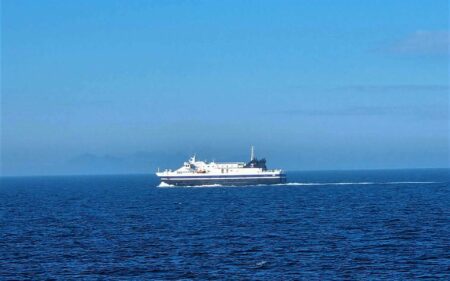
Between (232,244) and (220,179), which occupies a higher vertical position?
(220,179)

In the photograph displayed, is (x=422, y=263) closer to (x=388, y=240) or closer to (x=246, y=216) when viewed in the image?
(x=388, y=240)

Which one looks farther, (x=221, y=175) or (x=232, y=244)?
Result: (x=221, y=175)

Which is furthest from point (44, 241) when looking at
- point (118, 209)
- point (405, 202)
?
point (405, 202)

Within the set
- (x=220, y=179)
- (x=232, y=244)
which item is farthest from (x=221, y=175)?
(x=232, y=244)

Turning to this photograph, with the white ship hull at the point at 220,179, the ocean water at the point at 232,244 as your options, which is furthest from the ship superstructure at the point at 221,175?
the ocean water at the point at 232,244

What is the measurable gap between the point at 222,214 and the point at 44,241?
1404 inches

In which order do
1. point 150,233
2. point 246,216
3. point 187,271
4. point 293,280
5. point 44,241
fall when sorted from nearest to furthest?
point 293,280 → point 187,271 → point 44,241 → point 150,233 → point 246,216

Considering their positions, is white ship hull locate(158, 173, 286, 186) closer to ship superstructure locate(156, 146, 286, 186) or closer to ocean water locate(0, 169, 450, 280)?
ship superstructure locate(156, 146, 286, 186)

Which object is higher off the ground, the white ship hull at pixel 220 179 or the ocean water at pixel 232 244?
the white ship hull at pixel 220 179

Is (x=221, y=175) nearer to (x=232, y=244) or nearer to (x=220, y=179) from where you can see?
(x=220, y=179)

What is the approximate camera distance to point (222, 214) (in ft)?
344

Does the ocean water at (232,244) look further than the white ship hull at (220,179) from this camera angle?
No

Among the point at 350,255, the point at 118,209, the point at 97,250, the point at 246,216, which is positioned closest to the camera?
the point at 350,255

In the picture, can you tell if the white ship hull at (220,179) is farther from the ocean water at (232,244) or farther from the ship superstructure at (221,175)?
the ocean water at (232,244)
